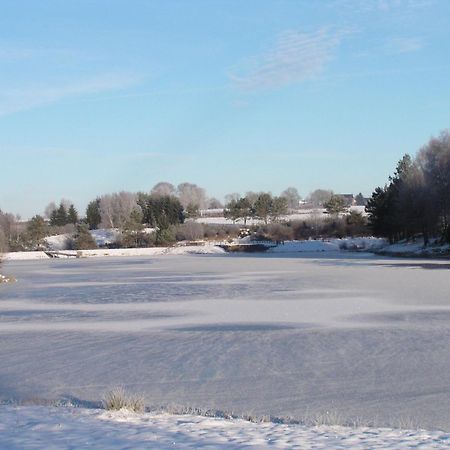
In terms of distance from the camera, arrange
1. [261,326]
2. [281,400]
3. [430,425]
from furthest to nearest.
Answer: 1. [261,326]
2. [281,400]
3. [430,425]

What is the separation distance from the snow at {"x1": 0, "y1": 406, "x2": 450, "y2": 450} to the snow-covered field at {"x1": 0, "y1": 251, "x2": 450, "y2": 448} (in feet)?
0.18

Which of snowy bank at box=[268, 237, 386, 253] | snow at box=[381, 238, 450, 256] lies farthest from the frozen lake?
snowy bank at box=[268, 237, 386, 253]

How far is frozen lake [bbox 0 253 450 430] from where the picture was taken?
28.9 ft

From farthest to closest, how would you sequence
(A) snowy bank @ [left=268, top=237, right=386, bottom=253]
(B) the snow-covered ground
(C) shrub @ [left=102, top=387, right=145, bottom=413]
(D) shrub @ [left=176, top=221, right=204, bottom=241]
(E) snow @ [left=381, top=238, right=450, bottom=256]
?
(D) shrub @ [left=176, top=221, right=204, bottom=241]
(B) the snow-covered ground
(A) snowy bank @ [left=268, top=237, right=386, bottom=253]
(E) snow @ [left=381, top=238, right=450, bottom=256]
(C) shrub @ [left=102, top=387, right=145, bottom=413]

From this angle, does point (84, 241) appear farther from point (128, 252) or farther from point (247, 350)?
point (247, 350)

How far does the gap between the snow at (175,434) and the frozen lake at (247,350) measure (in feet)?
3.44

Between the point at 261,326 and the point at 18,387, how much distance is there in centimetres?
665

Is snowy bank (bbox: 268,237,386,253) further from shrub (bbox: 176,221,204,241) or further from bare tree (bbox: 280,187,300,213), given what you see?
bare tree (bbox: 280,187,300,213)

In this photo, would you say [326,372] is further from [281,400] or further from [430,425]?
[430,425]

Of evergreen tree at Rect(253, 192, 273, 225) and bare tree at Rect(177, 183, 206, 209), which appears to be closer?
evergreen tree at Rect(253, 192, 273, 225)

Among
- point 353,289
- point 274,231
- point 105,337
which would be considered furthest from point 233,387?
point 274,231

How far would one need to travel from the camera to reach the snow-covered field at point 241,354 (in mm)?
8273

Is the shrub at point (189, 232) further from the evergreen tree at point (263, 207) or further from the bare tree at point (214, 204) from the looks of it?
the bare tree at point (214, 204)

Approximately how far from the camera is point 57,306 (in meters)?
20.6
